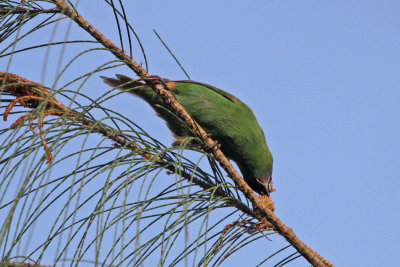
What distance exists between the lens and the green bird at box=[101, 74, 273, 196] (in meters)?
3.85

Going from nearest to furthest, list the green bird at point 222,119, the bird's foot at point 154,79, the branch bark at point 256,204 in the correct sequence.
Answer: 1. the bird's foot at point 154,79
2. the branch bark at point 256,204
3. the green bird at point 222,119

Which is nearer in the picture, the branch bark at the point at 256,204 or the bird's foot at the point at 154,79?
the bird's foot at the point at 154,79

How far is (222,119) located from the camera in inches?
152

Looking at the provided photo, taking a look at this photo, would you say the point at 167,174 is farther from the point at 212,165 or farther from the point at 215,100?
the point at 215,100

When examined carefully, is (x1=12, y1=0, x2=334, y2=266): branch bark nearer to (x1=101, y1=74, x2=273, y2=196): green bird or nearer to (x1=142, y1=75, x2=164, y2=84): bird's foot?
(x1=142, y1=75, x2=164, y2=84): bird's foot

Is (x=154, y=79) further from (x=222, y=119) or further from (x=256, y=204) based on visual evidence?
(x=222, y=119)

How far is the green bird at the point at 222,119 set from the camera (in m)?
3.85

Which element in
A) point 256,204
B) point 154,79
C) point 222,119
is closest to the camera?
point 154,79

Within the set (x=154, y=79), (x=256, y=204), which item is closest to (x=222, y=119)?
(x=256, y=204)

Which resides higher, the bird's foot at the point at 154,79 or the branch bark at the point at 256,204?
the bird's foot at the point at 154,79

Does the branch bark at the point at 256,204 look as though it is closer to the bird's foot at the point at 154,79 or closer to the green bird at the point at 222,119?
the bird's foot at the point at 154,79

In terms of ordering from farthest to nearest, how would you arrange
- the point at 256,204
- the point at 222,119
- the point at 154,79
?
the point at 222,119, the point at 256,204, the point at 154,79

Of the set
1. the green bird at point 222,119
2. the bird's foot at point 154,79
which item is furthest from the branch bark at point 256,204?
the green bird at point 222,119

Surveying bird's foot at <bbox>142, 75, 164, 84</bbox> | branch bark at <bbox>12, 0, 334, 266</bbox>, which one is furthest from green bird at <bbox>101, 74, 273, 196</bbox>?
bird's foot at <bbox>142, 75, 164, 84</bbox>
